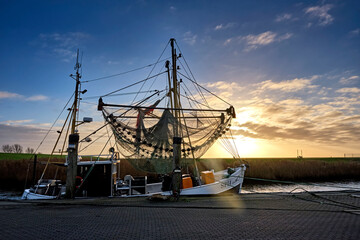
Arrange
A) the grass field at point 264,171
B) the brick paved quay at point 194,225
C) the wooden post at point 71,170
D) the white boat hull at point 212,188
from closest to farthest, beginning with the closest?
1. the brick paved quay at point 194,225
2. the wooden post at point 71,170
3. the white boat hull at point 212,188
4. the grass field at point 264,171

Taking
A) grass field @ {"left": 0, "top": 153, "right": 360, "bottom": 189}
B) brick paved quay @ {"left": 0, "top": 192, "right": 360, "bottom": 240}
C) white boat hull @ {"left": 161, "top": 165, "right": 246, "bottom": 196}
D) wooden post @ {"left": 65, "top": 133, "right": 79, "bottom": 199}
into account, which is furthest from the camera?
grass field @ {"left": 0, "top": 153, "right": 360, "bottom": 189}

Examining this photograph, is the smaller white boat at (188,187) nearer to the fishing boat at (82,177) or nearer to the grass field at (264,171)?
the fishing boat at (82,177)

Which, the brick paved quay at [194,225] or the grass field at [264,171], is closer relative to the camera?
the brick paved quay at [194,225]

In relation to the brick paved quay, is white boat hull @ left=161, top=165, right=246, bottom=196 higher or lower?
lower

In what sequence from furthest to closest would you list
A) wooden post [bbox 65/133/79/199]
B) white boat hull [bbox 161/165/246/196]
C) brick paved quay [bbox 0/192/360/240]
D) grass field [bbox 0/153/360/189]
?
1. grass field [bbox 0/153/360/189]
2. white boat hull [bbox 161/165/246/196]
3. wooden post [bbox 65/133/79/199]
4. brick paved quay [bbox 0/192/360/240]

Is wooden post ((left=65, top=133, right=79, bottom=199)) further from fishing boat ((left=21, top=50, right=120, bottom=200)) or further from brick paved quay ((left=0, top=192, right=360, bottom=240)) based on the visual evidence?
brick paved quay ((left=0, top=192, right=360, bottom=240))

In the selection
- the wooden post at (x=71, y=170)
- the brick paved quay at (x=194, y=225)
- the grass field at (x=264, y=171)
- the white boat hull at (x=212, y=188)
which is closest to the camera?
the brick paved quay at (x=194, y=225)

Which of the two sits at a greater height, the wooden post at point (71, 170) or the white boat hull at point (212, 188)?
the wooden post at point (71, 170)

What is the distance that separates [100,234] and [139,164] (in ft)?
31.4

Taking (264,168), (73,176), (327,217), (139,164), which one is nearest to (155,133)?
(139,164)

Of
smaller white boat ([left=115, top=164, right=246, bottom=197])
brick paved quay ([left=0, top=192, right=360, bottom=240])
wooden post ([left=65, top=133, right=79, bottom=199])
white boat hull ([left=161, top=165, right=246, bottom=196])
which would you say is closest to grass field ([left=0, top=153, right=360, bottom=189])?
white boat hull ([left=161, top=165, right=246, bottom=196])

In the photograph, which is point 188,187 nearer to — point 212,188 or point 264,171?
point 212,188

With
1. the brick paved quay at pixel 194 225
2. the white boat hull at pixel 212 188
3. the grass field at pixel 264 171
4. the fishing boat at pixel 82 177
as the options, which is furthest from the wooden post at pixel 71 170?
the grass field at pixel 264 171

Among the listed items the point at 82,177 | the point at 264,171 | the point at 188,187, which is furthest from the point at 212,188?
the point at 264,171
